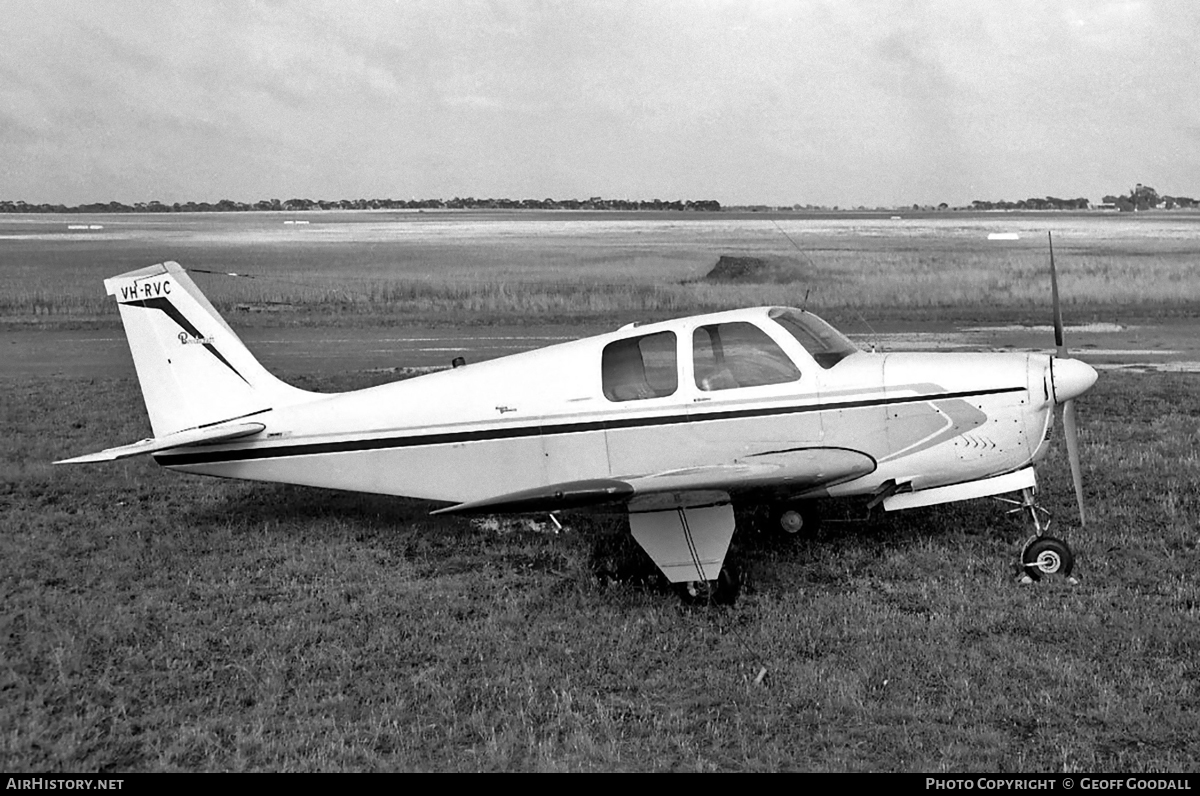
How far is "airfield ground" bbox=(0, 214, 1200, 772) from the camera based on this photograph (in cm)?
539

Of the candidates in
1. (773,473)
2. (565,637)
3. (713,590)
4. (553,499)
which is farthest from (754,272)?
(553,499)

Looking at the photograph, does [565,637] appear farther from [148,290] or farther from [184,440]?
[148,290]

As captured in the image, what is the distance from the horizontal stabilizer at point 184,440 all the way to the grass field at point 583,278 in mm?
6649

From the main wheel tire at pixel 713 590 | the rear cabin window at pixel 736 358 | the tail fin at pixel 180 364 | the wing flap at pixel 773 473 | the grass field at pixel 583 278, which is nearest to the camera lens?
the wing flap at pixel 773 473

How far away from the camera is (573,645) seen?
673cm

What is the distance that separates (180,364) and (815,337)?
17.2 ft

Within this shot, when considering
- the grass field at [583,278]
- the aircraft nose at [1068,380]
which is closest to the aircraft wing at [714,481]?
the aircraft nose at [1068,380]

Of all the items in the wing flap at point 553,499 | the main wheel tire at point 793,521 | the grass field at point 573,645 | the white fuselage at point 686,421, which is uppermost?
the white fuselage at point 686,421

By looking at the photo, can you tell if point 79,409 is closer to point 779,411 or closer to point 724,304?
point 779,411

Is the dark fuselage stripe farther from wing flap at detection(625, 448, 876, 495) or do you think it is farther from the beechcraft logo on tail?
the beechcraft logo on tail

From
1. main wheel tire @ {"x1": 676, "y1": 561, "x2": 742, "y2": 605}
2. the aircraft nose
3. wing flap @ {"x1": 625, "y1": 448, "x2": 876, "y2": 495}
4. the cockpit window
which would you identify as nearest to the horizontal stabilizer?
wing flap @ {"x1": 625, "y1": 448, "x2": 876, "y2": 495}

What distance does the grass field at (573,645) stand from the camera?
17.6 feet

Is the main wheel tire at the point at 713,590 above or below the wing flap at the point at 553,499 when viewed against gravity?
below

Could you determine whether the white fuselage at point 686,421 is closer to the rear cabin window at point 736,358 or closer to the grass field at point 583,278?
the rear cabin window at point 736,358
